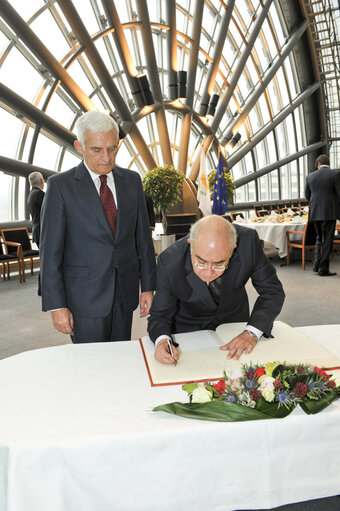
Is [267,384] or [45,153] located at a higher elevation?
[45,153]

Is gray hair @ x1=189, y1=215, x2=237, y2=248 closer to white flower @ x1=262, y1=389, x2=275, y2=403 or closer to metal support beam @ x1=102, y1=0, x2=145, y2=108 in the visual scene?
white flower @ x1=262, y1=389, x2=275, y2=403

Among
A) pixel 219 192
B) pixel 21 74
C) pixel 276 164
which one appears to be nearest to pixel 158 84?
pixel 21 74

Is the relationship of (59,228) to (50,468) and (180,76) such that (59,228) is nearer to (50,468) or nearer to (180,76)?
(50,468)

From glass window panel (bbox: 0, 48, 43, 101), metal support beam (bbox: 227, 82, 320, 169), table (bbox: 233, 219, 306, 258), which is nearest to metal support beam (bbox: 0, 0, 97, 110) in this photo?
glass window panel (bbox: 0, 48, 43, 101)

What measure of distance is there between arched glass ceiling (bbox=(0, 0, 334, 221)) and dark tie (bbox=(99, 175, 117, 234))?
19.8 ft

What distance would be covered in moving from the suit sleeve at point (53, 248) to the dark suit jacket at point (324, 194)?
539cm

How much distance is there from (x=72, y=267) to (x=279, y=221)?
22.2 ft

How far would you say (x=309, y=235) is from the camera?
7102mm

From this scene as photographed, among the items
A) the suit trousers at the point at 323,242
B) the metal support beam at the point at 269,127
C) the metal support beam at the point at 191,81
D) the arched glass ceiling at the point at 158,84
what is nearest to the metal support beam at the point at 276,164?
the arched glass ceiling at the point at 158,84

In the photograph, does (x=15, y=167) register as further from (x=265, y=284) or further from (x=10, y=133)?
(x=265, y=284)

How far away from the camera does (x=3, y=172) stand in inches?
295

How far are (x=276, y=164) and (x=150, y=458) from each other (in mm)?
17847

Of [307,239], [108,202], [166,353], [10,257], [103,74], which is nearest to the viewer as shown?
[166,353]

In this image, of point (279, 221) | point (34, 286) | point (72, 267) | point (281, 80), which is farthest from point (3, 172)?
point (281, 80)
